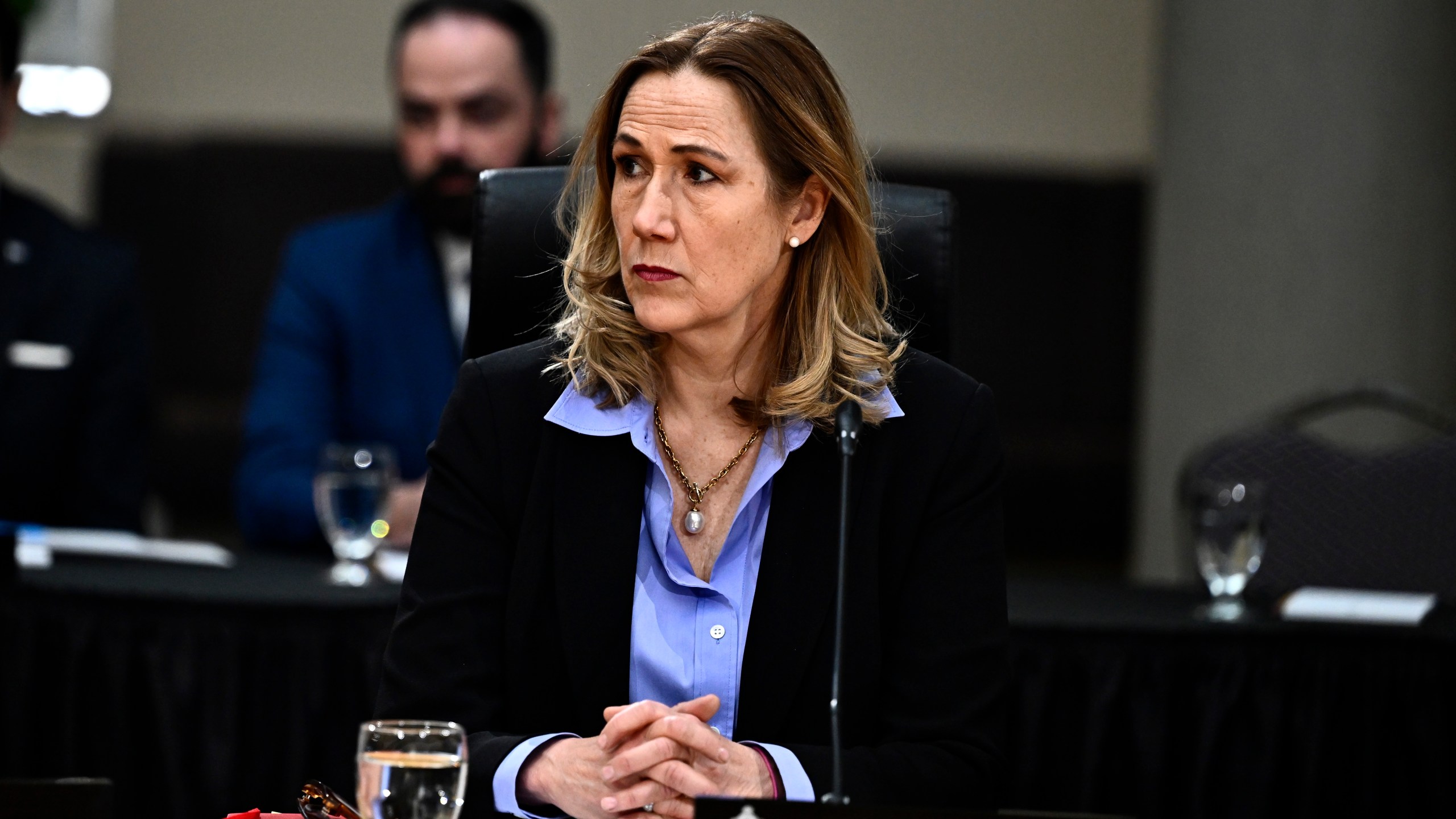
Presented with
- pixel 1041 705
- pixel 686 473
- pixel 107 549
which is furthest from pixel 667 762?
pixel 107 549

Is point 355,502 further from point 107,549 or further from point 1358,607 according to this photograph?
point 1358,607

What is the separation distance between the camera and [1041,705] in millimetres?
2201

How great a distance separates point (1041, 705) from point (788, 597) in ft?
2.55

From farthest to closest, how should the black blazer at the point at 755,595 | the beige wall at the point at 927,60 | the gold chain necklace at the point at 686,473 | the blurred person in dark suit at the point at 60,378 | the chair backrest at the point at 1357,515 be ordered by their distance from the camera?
the beige wall at the point at 927,60 < the blurred person in dark suit at the point at 60,378 < the chair backrest at the point at 1357,515 < the gold chain necklace at the point at 686,473 < the black blazer at the point at 755,595

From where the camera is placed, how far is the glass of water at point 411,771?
106cm

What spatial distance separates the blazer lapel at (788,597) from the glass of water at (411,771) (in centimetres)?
50

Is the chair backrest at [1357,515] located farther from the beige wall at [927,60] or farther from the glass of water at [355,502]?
the beige wall at [927,60]

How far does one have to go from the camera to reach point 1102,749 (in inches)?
87.0

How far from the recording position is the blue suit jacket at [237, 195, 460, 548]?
9.63ft

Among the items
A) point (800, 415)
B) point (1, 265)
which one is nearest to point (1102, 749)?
point (800, 415)

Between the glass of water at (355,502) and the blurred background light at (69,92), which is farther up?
the blurred background light at (69,92)

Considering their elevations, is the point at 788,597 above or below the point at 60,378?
below

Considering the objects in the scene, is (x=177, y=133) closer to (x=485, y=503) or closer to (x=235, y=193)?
(x=235, y=193)

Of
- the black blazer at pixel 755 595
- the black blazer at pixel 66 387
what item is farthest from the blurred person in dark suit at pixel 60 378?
the black blazer at pixel 755 595
